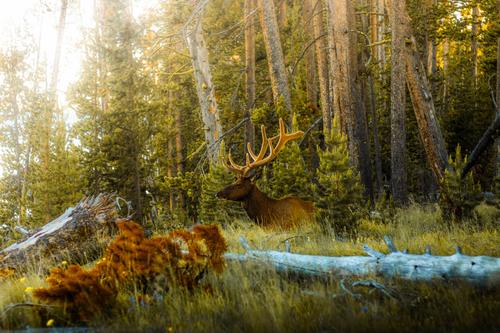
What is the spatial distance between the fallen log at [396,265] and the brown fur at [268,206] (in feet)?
10.7

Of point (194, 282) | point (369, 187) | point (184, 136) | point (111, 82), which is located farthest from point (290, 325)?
point (184, 136)

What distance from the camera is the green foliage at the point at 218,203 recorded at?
12102 millimetres

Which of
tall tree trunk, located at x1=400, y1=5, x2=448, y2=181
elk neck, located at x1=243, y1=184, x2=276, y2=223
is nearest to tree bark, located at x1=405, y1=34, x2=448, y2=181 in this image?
tall tree trunk, located at x1=400, y1=5, x2=448, y2=181

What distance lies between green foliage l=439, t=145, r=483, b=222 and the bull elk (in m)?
2.38

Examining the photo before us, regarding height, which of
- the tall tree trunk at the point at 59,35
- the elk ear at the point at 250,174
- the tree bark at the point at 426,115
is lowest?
the elk ear at the point at 250,174

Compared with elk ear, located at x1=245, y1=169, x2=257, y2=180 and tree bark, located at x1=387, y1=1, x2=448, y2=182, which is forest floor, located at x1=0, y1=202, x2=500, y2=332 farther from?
tree bark, located at x1=387, y1=1, x2=448, y2=182

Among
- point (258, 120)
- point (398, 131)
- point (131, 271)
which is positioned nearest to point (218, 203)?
point (258, 120)

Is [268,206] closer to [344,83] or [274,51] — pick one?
[344,83]

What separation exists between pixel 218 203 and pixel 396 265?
8069 mm

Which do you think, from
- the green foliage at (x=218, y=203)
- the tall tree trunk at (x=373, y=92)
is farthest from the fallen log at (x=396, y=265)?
the tall tree trunk at (x=373, y=92)

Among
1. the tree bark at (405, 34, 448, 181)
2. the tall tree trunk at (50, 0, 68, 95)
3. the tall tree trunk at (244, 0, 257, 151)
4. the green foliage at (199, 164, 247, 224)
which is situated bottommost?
the green foliage at (199, 164, 247, 224)

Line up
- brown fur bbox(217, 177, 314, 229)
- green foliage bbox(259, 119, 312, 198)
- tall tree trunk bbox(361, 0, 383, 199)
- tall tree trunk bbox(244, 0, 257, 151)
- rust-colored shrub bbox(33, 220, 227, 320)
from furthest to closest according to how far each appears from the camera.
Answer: tall tree trunk bbox(361, 0, 383, 199) → tall tree trunk bbox(244, 0, 257, 151) → green foliage bbox(259, 119, 312, 198) → brown fur bbox(217, 177, 314, 229) → rust-colored shrub bbox(33, 220, 227, 320)

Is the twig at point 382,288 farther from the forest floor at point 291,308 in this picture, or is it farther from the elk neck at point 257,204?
the elk neck at point 257,204

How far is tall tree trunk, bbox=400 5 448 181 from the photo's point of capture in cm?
980
